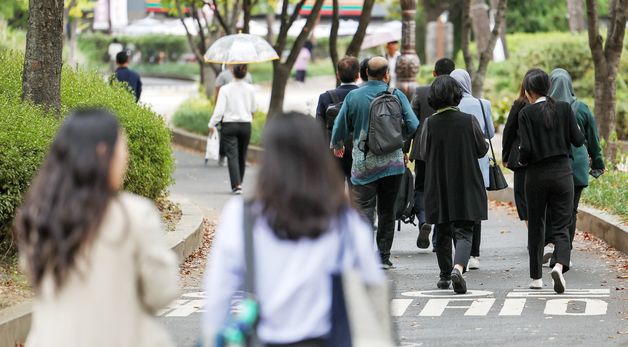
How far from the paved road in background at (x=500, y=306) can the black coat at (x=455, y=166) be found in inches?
23.9

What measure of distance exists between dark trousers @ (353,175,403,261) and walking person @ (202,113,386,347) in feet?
21.1

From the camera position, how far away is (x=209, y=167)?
71.1 ft

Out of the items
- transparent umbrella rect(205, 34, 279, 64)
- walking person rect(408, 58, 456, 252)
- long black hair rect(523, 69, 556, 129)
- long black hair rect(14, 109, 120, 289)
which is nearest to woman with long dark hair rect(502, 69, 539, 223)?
long black hair rect(523, 69, 556, 129)

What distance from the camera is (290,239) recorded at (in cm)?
416

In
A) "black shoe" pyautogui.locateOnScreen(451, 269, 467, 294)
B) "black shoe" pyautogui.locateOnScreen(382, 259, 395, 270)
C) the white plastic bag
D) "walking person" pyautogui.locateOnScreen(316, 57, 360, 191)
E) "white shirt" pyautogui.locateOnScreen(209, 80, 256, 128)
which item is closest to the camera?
"black shoe" pyautogui.locateOnScreen(451, 269, 467, 294)

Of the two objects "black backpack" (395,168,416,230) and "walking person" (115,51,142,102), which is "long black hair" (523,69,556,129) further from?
"walking person" (115,51,142,102)

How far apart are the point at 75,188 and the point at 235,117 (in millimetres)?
12949

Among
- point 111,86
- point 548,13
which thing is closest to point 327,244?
point 111,86

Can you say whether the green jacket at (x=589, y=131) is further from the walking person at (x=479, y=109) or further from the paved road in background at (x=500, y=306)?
the paved road in background at (x=500, y=306)

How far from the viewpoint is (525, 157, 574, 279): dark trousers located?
9.66 meters

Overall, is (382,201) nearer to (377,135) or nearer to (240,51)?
(377,135)

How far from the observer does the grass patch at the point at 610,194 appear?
13441 mm

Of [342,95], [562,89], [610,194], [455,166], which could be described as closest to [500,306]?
[455,166]

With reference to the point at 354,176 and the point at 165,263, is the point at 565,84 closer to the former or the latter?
the point at 354,176
